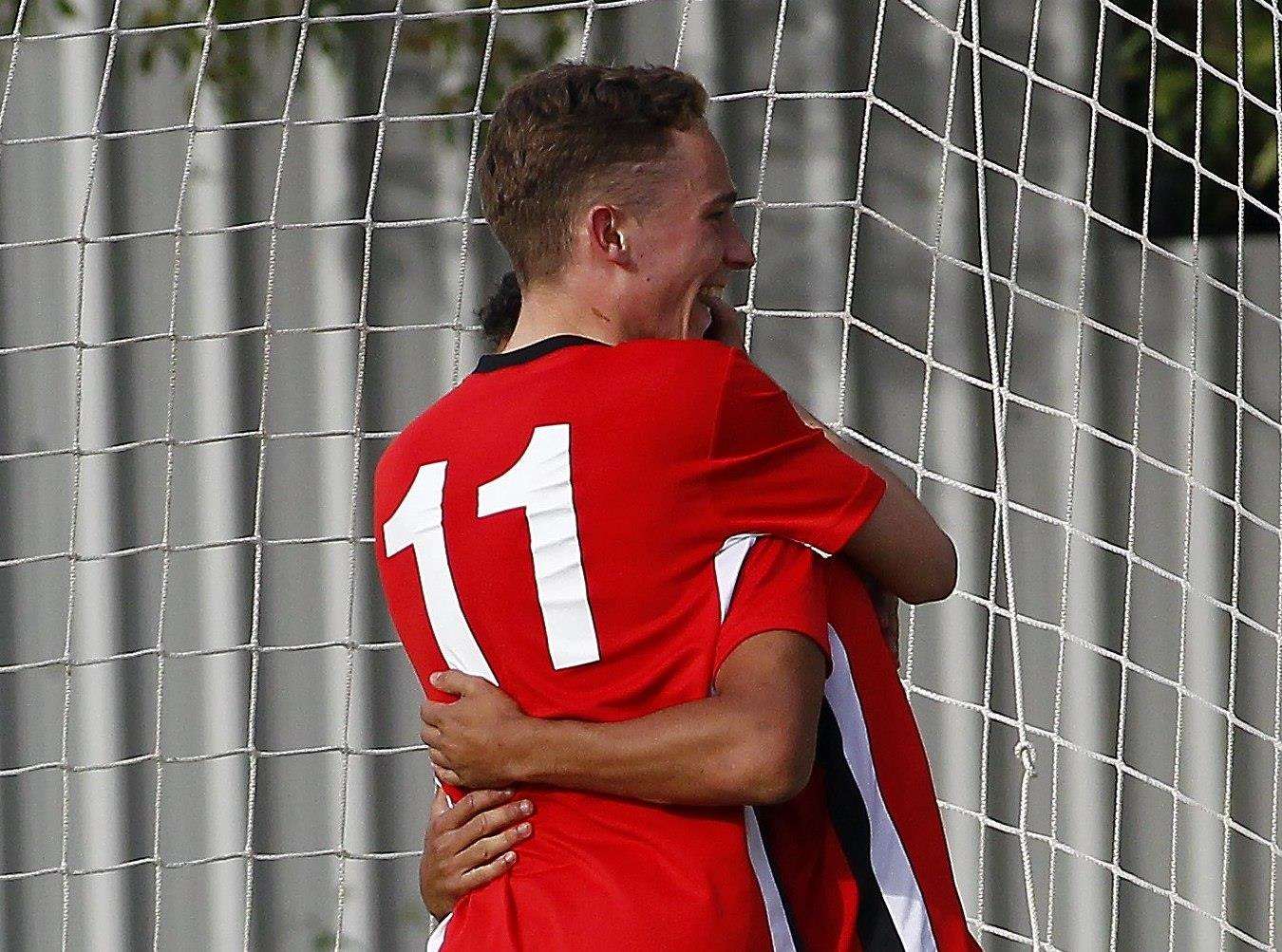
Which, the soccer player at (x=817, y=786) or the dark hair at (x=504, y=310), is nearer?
the soccer player at (x=817, y=786)

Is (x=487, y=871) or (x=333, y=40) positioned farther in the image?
(x=333, y=40)

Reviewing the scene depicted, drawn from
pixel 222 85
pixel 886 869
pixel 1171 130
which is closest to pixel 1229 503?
pixel 1171 130

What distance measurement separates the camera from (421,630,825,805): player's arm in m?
1.04

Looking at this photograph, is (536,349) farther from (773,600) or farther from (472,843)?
(472,843)

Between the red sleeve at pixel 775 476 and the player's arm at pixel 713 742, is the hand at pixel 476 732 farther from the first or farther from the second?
the red sleeve at pixel 775 476

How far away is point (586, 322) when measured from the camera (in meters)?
1.15

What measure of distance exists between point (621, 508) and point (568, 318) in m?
0.17

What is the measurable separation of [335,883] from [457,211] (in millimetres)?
1151

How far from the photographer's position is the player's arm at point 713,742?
104 centimetres

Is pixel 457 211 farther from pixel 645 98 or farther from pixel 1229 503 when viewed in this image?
pixel 645 98

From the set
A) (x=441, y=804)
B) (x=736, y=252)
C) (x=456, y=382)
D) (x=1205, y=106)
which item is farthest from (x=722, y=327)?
(x=1205, y=106)

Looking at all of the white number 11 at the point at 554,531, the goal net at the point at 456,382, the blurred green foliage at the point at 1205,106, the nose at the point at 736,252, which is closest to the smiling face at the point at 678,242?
the nose at the point at 736,252

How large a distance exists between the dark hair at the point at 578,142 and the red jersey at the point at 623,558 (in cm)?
10

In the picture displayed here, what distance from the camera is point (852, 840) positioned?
1.12 meters
